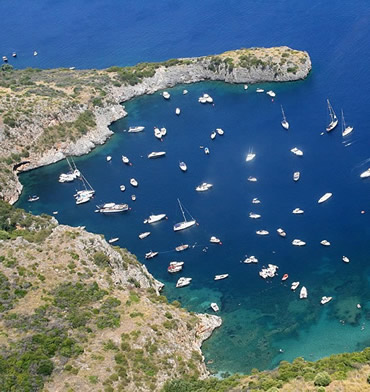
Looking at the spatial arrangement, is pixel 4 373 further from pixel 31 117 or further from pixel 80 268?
pixel 31 117

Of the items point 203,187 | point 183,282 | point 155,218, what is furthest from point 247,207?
point 183,282

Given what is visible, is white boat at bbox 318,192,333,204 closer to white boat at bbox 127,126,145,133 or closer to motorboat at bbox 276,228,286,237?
motorboat at bbox 276,228,286,237

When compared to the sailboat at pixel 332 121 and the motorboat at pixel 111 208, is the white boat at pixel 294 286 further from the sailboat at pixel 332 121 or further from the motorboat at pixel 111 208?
the sailboat at pixel 332 121

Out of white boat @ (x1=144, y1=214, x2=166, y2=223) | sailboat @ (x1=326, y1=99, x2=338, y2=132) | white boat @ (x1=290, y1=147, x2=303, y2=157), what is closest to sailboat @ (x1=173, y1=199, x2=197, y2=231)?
white boat @ (x1=144, y1=214, x2=166, y2=223)

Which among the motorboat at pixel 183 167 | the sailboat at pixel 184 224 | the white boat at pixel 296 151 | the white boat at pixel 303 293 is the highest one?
the motorboat at pixel 183 167

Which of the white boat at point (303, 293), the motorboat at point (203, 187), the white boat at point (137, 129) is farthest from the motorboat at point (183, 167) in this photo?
the white boat at point (303, 293)

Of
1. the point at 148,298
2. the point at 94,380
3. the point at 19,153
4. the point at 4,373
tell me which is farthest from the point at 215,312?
the point at 19,153
